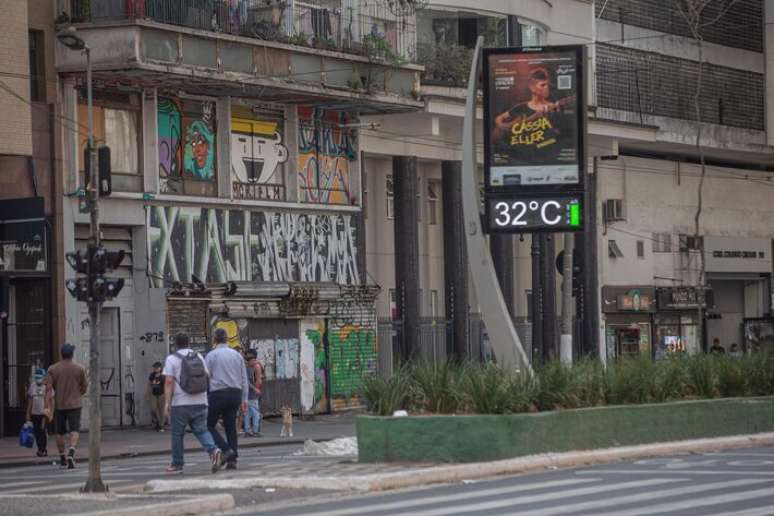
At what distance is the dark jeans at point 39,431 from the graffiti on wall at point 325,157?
1356 centimetres

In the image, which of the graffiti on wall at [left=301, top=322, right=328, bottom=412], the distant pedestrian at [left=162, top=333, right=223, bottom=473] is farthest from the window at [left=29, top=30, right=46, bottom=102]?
the distant pedestrian at [left=162, top=333, right=223, bottom=473]

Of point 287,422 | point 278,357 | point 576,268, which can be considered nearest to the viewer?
point 287,422

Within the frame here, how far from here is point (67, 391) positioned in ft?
82.5

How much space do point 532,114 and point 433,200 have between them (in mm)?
25298

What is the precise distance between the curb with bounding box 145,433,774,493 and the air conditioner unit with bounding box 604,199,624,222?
108ft

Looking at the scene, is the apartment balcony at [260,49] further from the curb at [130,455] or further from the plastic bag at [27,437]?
→ the plastic bag at [27,437]

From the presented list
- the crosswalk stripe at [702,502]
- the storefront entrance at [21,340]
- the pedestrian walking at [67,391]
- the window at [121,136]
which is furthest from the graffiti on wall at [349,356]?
the crosswalk stripe at [702,502]

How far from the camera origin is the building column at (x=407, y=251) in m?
46.0

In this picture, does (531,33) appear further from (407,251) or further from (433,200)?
(407,251)

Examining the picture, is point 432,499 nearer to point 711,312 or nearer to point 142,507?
point 142,507

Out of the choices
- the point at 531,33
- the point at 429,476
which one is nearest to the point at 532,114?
the point at 429,476

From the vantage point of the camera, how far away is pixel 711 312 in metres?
61.3

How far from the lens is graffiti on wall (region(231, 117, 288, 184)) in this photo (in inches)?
1578

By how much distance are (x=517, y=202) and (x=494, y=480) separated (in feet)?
22.3
